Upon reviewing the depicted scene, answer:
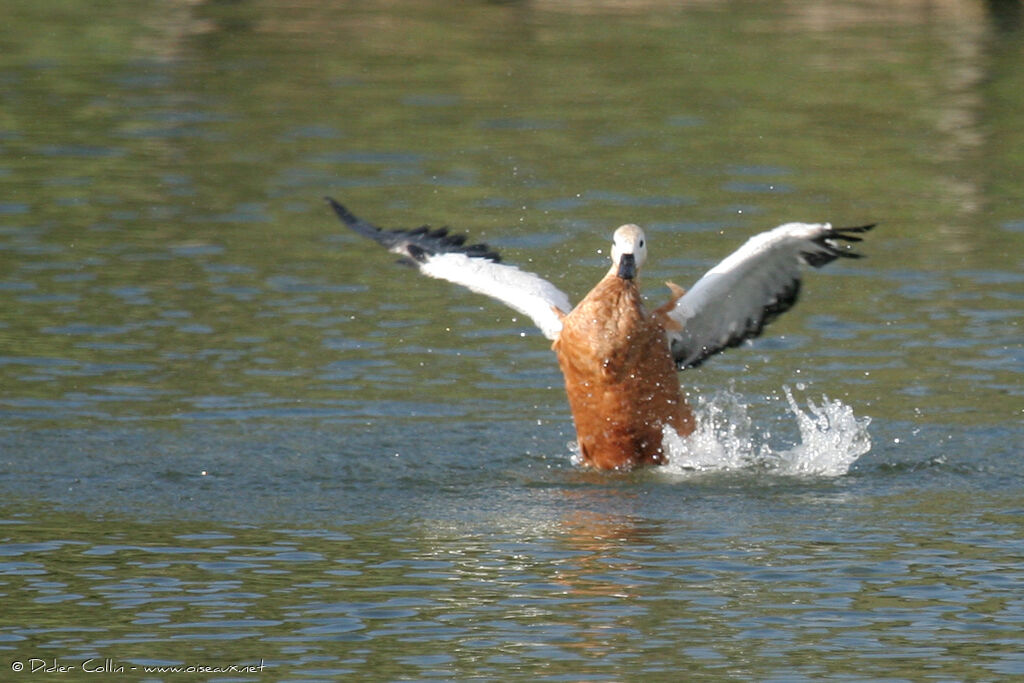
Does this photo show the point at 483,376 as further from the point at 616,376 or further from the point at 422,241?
the point at 616,376

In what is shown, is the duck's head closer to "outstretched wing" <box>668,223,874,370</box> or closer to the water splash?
"outstretched wing" <box>668,223,874,370</box>

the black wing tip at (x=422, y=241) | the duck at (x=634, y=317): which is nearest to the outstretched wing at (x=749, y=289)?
the duck at (x=634, y=317)

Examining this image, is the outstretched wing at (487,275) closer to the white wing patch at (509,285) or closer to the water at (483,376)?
the white wing patch at (509,285)

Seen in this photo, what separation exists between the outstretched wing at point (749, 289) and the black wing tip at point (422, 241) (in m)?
1.17

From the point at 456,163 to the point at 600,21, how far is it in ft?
28.9

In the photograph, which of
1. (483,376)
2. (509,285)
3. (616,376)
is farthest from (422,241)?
(616,376)

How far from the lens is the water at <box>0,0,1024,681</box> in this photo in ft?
26.6

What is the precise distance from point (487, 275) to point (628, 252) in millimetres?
964

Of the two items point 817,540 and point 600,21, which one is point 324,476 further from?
point 600,21

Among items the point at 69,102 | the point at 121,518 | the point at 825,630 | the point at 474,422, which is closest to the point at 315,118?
the point at 69,102

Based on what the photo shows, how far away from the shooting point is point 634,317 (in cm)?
1062

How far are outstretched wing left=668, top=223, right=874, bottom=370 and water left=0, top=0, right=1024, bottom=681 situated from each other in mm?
517

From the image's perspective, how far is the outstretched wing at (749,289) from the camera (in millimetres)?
10461

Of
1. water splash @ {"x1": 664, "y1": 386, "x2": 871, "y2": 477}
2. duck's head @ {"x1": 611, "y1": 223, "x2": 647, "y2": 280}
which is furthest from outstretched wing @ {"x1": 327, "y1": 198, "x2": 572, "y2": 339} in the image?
water splash @ {"x1": 664, "y1": 386, "x2": 871, "y2": 477}
